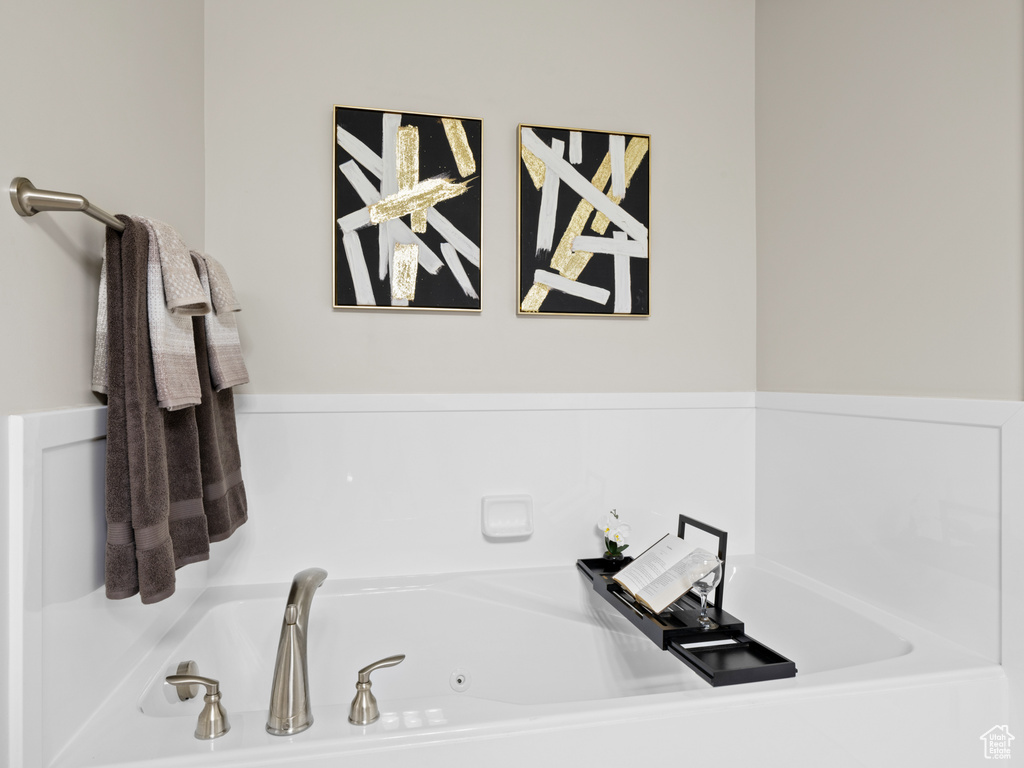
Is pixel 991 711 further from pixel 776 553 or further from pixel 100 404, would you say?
pixel 100 404

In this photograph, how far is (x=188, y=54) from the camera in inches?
66.2

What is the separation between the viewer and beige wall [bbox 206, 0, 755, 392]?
1822mm

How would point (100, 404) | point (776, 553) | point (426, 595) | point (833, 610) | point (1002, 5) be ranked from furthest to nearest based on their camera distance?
point (776, 553) < point (426, 595) < point (833, 610) < point (1002, 5) < point (100, 404)

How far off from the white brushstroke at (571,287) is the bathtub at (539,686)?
0.86m

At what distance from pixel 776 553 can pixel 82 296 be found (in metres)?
2.00

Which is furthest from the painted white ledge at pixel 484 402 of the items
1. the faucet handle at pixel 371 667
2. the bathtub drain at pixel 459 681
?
the faucet handle at pixel 371 667

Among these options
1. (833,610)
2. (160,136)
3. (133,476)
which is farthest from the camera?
(833,610)

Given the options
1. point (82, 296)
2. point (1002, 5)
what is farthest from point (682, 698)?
point (1002, 5)

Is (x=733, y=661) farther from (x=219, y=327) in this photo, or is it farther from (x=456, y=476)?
(x=219, y=327)

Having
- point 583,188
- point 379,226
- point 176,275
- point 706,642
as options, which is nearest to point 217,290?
point 176,275

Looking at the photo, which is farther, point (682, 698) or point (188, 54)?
point (188, 54)

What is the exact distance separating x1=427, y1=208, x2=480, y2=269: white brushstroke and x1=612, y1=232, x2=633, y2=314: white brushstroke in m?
0.46

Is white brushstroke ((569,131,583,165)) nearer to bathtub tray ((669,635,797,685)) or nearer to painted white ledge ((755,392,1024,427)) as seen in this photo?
painted white ledge ((755,392,1024,427))

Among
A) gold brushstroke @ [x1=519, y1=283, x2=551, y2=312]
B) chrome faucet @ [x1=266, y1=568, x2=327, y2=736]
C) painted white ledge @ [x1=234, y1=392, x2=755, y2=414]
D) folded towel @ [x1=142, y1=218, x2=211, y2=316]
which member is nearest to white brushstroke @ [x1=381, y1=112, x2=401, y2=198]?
gold brushstroke @ [x1=519, y1=283, x2=551, y2=312]
